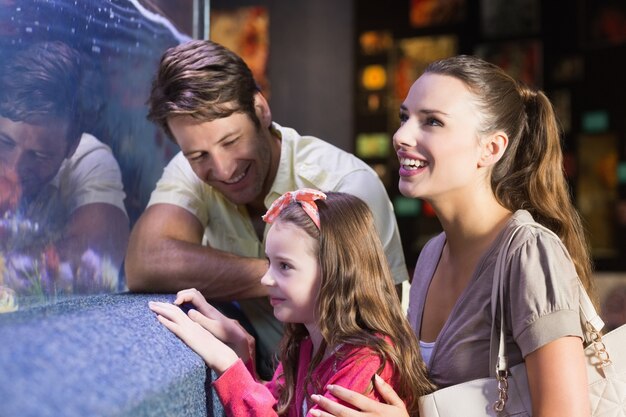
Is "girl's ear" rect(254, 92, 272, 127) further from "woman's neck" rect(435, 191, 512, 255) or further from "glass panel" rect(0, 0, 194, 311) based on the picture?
"woman's neck" rect(435, 191, 512, 255)

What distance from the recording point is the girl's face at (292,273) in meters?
1.40

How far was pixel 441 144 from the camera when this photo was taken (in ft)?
4.88

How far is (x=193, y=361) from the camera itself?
1.26 metres

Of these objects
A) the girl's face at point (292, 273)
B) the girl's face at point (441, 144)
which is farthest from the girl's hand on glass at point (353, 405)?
the girl's face at point (441, 144)

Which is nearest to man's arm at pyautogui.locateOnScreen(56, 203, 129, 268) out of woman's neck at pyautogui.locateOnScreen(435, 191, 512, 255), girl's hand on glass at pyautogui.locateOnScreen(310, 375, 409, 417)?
girl's hand on glass at pyautogui.locateOnScreen(310, 375, 409, 417)

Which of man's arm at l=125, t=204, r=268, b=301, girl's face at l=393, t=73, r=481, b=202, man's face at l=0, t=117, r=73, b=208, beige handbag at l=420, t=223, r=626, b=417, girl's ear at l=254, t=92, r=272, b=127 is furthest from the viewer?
girl's ear at l=254, t=92, r=272, b=127

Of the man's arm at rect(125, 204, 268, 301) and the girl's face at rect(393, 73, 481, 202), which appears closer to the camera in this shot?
the girl's face at rect(393, 73, 481, 202)

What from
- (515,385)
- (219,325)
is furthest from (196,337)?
(515,385)

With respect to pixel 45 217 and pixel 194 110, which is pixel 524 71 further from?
pixel 45 217

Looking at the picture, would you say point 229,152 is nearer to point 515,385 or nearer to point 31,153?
point 31,153

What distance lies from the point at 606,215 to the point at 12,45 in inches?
181

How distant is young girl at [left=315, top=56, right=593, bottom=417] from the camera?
1.28m

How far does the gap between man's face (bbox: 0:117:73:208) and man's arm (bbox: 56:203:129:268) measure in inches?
5.7

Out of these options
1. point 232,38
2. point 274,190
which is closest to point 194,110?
point 274,190
